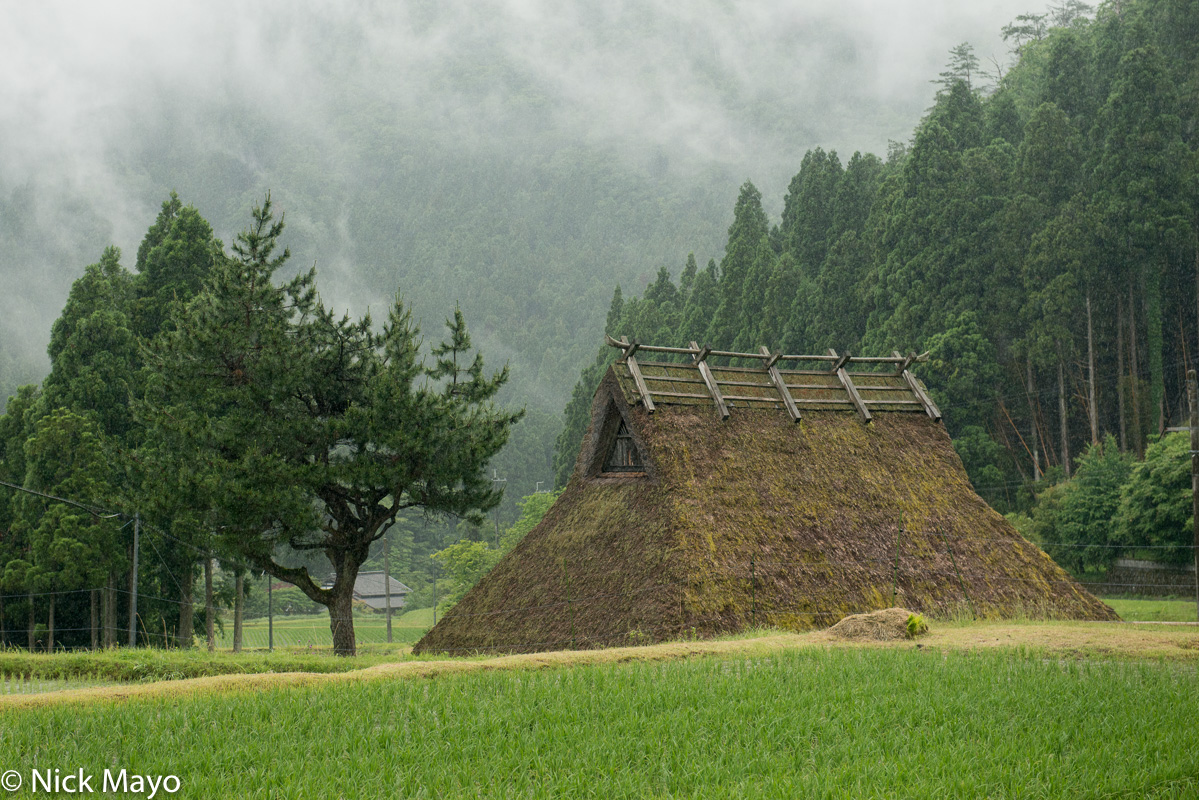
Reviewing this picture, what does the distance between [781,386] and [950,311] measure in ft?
71.5

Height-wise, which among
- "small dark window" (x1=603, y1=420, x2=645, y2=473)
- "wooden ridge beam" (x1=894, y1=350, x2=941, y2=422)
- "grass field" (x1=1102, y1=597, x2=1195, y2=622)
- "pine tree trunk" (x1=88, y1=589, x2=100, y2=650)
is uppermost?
Answer: "wooden ridge beam" (x1=894, y1=350, x2=941, y2=422)

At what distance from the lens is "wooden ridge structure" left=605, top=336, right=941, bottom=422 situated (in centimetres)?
1847

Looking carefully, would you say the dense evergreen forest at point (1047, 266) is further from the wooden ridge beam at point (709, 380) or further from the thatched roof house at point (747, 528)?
the wooden ridge beam at point (709, 380)

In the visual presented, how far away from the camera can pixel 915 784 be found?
5.52m

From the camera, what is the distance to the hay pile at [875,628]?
1222 cm

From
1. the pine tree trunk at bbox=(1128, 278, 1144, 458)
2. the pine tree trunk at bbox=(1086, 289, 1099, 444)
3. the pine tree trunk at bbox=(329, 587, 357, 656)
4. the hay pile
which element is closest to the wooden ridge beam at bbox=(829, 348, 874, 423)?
the hay pile

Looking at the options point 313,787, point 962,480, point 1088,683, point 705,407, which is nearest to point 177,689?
point 313,787

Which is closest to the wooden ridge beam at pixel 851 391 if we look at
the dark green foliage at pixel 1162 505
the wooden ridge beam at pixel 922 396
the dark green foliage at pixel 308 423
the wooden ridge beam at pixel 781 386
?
the wooden ridge beam at pixel 781 386

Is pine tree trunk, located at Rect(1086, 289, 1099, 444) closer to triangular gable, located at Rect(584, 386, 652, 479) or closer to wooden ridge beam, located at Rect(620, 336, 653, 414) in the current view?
triangular gable, located at Rect(584, 386, 652, 479)

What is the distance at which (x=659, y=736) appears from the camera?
6461 millimetres

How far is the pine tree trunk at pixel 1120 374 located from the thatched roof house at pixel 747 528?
18.8 meters

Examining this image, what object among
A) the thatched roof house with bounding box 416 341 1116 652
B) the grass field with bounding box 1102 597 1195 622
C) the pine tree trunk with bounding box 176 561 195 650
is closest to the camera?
the thatched roof house with bounding box 416 341 1116 652

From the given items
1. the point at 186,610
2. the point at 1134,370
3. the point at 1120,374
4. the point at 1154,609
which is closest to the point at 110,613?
the point at 186,610

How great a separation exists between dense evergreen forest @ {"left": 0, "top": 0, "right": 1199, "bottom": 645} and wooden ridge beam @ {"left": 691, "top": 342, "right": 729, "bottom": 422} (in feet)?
16.6
